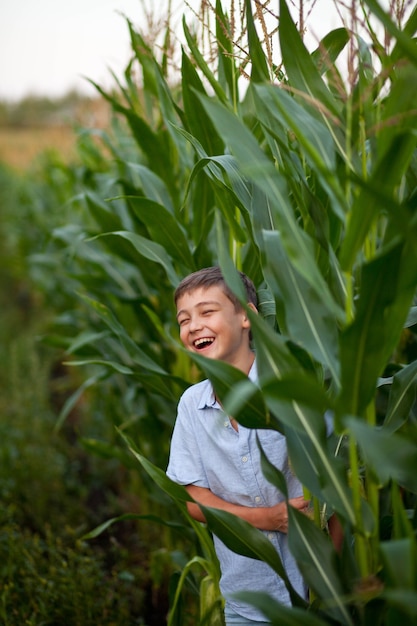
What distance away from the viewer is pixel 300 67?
126 centimetres

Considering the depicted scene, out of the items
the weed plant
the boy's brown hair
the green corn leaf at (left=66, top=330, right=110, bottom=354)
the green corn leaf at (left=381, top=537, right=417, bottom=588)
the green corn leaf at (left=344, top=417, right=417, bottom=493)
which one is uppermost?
the boy's brown hair

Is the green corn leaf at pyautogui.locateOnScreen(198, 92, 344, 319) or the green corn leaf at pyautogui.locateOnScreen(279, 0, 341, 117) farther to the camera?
the green corn leaf at pyautogui.locateOnScreen(279, 0, 341, 117)

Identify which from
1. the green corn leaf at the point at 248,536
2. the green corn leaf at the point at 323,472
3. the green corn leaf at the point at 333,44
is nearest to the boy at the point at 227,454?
the green corn leaf at the point at 248,536

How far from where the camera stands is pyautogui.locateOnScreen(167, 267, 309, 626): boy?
1.41 metres

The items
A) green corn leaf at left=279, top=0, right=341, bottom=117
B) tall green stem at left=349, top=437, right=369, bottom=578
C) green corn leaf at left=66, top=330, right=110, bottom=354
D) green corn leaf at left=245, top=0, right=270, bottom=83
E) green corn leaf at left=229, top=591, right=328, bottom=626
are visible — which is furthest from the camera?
green corn leaf at left=66, top=330, right=110, bottom=354

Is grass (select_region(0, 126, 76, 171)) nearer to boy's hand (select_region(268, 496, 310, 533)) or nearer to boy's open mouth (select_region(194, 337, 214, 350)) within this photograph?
boy's open mouth (select_region(194, 337, 214, 350))

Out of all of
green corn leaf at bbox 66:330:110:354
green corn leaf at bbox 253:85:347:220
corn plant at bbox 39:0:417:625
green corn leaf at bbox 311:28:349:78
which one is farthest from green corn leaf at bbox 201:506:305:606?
green corn leaf at bbox 66:330:110:354

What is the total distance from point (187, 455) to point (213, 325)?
1.00 feet

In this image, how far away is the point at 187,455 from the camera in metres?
1.50

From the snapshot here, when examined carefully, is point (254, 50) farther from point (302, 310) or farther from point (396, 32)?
point (302, 310)

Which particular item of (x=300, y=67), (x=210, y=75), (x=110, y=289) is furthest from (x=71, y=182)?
(x=300, y=67)

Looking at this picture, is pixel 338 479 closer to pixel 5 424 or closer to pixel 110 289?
pixel 110 289

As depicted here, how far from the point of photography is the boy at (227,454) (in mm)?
1407

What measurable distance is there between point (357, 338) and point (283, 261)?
0.22m
